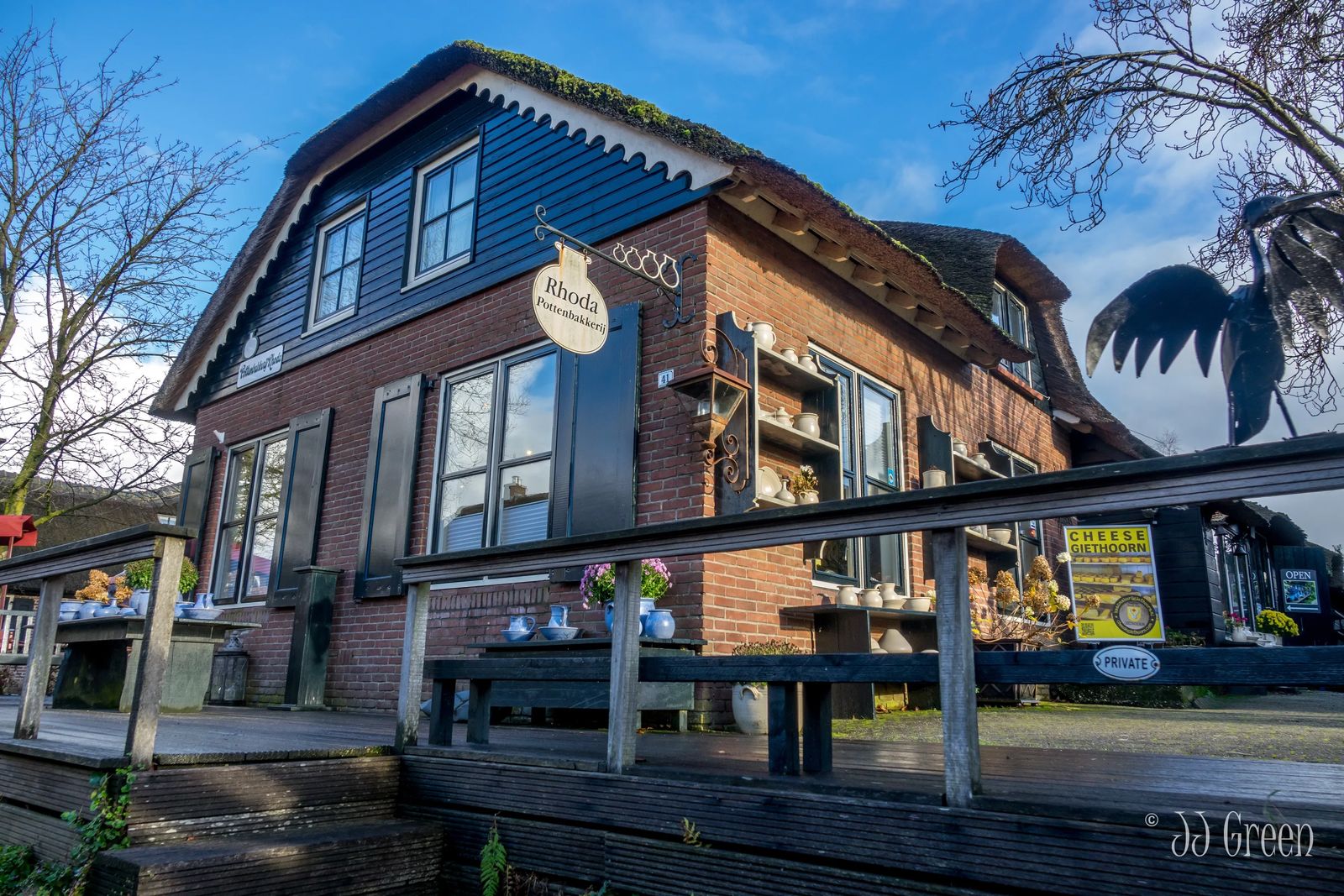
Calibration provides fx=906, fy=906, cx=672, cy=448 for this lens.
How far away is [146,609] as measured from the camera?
3.12m

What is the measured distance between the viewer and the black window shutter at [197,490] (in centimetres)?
992

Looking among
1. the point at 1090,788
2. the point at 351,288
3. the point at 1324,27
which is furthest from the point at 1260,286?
the point at 351,288

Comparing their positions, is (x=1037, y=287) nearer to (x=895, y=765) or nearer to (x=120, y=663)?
(x=895, y=765)

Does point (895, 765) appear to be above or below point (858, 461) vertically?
below

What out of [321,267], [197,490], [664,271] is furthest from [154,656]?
[197,490]

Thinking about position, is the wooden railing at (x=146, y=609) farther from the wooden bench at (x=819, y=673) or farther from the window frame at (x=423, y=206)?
the window frame at (x=423, y=206)

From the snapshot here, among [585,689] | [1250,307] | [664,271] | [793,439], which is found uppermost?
[664,271]

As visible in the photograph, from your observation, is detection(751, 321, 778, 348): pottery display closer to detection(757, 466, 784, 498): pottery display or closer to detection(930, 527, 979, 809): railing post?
detection(757, 466, 784, 498): pottery display

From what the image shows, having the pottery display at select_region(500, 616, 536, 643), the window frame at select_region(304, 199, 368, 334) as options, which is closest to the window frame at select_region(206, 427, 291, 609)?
the window frame at select_region(304, 199, 368, 334)

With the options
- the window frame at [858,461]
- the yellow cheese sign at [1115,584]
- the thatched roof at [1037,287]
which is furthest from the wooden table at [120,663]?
the yellow cheese sign at [1115,584]

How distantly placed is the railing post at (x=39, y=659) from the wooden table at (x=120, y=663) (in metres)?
2.81

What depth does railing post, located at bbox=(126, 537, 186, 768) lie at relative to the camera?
8.77 ft

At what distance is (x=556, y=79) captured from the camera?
7.07m

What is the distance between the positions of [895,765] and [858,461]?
436 cm
